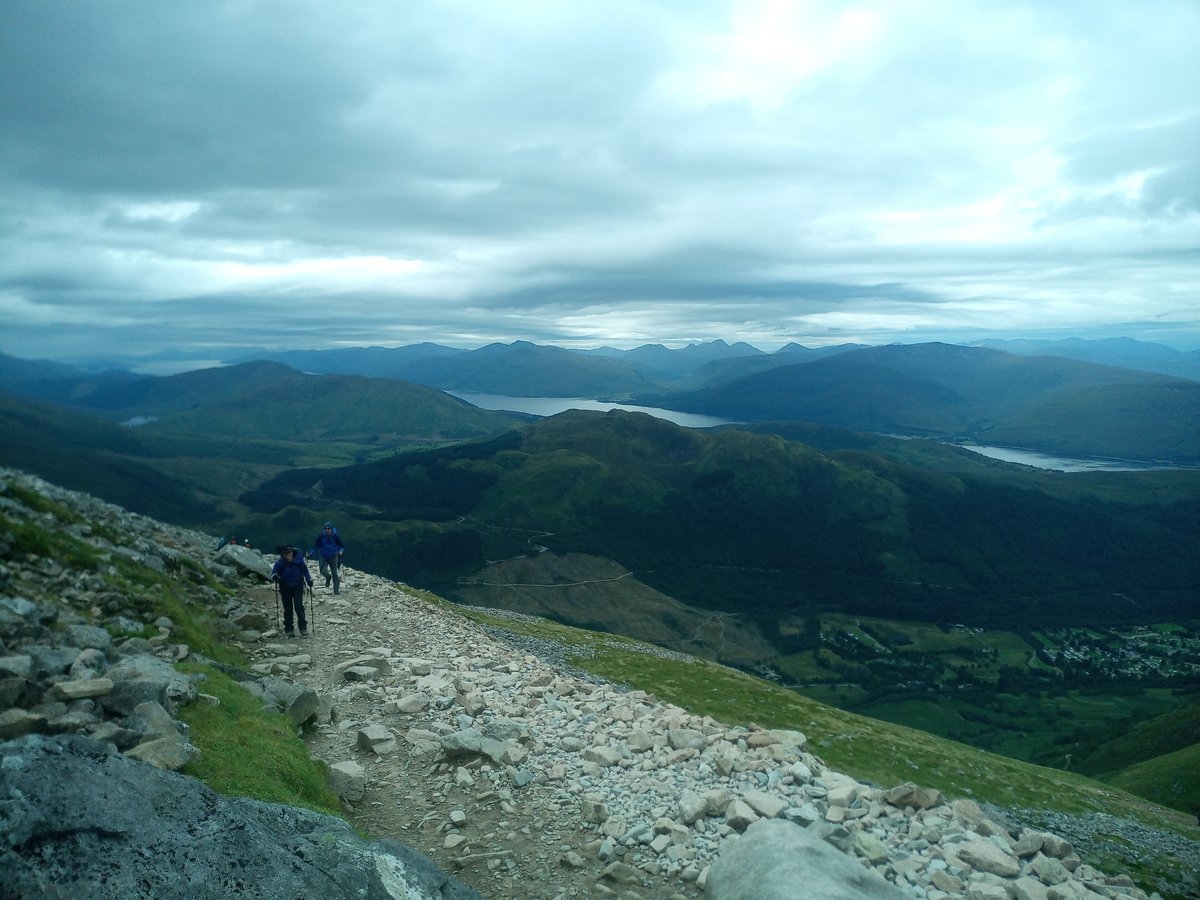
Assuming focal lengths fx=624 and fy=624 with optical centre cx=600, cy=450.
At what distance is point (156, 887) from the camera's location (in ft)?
20.2

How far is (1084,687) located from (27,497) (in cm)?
20751

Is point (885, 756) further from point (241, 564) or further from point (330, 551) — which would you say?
point (241, 564)

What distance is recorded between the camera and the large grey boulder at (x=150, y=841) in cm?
588

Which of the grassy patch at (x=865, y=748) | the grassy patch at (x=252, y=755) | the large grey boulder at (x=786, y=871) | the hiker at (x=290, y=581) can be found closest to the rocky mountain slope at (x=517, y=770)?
the large grey boulder at (x=786, y=871)

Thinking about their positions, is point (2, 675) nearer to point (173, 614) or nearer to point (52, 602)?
point (52, 602)

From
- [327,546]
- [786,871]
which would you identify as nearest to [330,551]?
[327,546]

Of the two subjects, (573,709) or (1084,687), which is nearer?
(573,709)

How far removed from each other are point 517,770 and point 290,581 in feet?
41.6

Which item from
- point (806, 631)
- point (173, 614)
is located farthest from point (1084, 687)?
point (173, 614)

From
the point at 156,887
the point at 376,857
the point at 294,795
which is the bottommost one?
the point at 294,795

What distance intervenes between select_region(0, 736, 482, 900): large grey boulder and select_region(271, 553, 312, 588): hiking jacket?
15221 millimetres

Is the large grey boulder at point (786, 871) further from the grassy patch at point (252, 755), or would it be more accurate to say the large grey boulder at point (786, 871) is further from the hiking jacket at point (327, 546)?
the hiking jacket at point (327, 546)

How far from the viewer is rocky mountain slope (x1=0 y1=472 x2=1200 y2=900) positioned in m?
10.4

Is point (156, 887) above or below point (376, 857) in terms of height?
above
